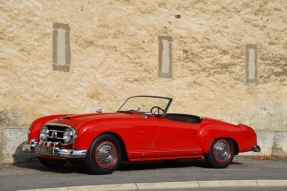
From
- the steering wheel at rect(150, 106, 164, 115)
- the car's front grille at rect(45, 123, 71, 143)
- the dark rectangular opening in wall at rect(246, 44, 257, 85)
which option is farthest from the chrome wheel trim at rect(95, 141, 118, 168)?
the dark rectangular opening in wall at rect(246, 44, 257, 85)

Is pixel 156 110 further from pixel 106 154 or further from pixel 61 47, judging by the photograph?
pixel 61 47

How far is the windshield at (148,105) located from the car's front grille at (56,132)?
171 cm

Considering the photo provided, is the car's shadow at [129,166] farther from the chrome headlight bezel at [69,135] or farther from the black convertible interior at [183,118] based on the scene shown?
the black convertible interior at [183,118]

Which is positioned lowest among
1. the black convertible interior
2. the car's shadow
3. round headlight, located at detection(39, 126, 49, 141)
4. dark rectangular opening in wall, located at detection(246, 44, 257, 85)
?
the car's shadow

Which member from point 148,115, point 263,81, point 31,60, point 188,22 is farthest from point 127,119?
point 263,81

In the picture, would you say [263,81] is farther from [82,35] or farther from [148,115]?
[148,115]

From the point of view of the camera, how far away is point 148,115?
33.0ft

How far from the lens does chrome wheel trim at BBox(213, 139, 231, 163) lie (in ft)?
34.8

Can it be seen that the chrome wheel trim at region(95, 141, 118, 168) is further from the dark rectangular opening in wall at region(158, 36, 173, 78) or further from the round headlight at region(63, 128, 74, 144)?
the dark rectangular opening in wall at region(158, 36, 173, 78)

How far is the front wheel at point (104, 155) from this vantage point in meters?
8.93

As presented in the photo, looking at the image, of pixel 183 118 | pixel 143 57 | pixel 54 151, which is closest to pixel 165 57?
pixel 143 57

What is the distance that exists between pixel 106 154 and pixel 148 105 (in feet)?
5.78

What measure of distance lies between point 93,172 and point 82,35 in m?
5.54

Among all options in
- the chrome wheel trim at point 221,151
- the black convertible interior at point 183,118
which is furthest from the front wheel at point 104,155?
the chrome wheel trim at point 221,151
